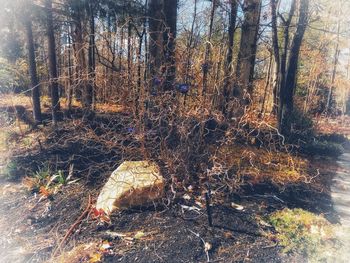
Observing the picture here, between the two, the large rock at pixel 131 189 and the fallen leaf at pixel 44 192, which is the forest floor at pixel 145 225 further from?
the large rock at pixel 131 189

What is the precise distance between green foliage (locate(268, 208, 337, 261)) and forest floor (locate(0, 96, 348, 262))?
0.09 metres

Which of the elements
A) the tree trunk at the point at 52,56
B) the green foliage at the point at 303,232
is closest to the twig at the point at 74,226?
the green foliage at the point at 303,232

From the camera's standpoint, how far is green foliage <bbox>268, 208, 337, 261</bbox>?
10.0 ft

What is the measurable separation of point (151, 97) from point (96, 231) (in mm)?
1800

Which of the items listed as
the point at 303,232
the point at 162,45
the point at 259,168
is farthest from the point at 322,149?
the point at 162,45

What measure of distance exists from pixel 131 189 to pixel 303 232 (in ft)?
6.86

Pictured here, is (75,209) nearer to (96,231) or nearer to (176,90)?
(96,231)

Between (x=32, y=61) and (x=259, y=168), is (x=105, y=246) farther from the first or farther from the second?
(x=32, y=61)

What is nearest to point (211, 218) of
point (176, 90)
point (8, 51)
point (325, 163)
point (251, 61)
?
point (176, 90)

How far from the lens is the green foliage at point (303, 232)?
3.05 meters

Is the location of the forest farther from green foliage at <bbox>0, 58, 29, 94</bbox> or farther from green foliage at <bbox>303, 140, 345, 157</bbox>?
green foliage at <bbox>0, 58, 29, 94</bbox>

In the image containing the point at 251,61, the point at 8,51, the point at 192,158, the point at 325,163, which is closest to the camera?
the point at 192,158

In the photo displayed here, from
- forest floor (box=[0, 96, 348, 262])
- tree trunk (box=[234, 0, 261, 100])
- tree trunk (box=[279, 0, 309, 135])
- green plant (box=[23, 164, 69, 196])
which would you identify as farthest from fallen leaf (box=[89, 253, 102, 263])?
tree trunk (box=[279, 0, 309, 135])

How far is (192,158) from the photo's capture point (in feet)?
13.9
